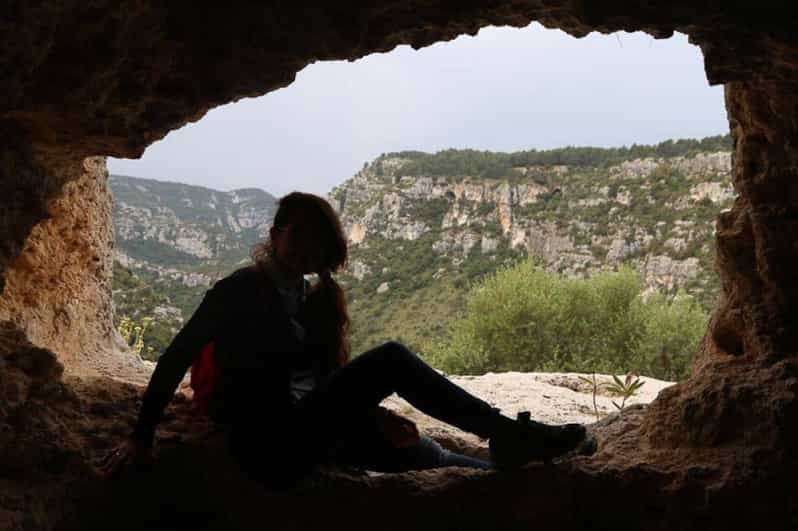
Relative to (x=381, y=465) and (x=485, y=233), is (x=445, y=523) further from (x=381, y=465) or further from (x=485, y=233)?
(x=485, y=233)

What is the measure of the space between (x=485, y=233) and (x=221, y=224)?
1460 centimetres

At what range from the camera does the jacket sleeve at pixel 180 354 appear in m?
2.60

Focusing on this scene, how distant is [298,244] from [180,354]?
2.39 ft

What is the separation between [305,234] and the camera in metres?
3.01

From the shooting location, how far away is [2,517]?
235 cm

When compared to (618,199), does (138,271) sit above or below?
below

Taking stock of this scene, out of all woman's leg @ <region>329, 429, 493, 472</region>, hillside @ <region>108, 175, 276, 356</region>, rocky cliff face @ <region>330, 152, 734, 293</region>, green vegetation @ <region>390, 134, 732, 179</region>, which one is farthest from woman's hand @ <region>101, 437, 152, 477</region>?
green vegetation @ <region>390, 134, 732, 179</region>

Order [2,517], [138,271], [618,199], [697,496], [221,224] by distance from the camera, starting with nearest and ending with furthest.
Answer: [2,517] < [697,496] < [138,271] < [221,224] < [618,199]

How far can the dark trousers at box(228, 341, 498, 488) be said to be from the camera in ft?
9.00

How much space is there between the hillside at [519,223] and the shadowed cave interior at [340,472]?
21.0 m

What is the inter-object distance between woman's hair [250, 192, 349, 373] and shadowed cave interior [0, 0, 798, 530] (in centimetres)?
60

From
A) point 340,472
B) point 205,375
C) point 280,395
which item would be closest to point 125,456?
point 205,375

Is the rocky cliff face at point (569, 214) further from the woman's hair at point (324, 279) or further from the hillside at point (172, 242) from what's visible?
the woman's hair at point (324, 279)

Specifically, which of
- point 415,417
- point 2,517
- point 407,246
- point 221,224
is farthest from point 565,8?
point 407,246
